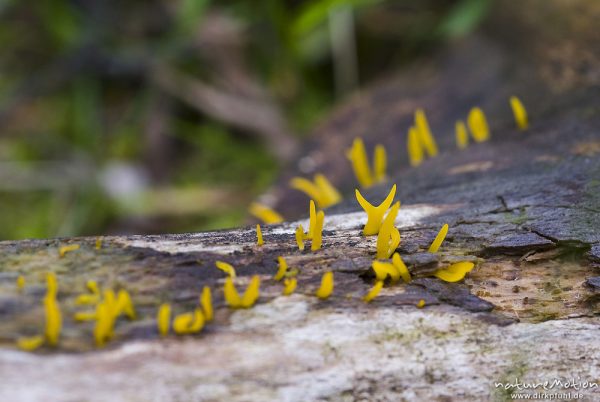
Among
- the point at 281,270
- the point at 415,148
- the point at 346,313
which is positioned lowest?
the point at 346,313

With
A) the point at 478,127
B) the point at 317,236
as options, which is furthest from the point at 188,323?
the point at 478,127

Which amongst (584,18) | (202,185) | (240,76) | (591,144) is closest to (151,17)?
(240,76)

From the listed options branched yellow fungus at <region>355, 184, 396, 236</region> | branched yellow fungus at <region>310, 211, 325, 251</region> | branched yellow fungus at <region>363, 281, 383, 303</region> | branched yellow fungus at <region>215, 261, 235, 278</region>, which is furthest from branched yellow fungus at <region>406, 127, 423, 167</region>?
branched yellow fungus at <region>215, 261, 235, 278</region>

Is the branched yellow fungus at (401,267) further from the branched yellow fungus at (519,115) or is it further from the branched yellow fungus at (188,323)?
the branched yellow fungus at (519,115)

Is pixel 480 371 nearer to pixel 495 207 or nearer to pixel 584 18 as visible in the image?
pixel 495 207

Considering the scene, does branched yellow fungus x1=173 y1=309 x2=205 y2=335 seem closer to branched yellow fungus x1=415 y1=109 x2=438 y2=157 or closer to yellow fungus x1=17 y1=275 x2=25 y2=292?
yellow fungus x1=17 y1=275 x2=25 y2=292

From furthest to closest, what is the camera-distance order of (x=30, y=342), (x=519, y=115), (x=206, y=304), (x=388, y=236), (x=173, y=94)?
1. (x=173, y=94)
2. (x=519, y=115)
3. (x=388, y=236)
4. (x=206, y=304)
5. (x=30, y=342)

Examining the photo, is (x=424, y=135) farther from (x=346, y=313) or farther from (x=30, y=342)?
(x=30, y=342)

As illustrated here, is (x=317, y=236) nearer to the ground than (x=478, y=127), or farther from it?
nearer to the ground

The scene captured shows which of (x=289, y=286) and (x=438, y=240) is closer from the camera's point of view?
(x=289, y=286)
